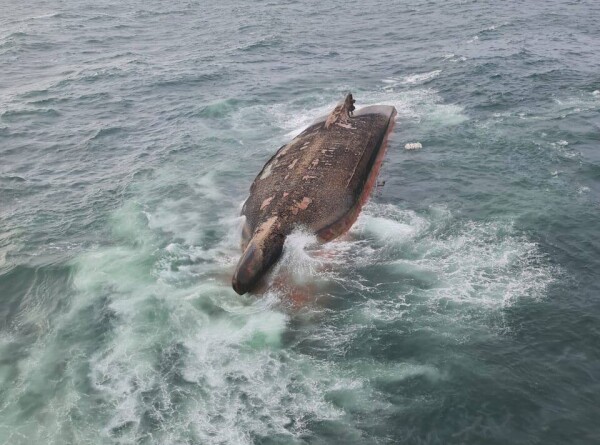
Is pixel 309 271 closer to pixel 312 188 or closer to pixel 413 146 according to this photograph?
pixel 312 188

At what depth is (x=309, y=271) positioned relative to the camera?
79.9 ft

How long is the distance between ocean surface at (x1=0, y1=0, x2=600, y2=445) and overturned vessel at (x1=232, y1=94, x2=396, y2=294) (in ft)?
3.32

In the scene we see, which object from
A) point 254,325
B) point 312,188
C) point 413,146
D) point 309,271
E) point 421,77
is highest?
point 312,188

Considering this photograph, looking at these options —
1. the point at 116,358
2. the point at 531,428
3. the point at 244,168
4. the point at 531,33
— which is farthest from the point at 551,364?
the point at 531,33

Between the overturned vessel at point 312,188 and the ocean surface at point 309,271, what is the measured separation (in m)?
1.01

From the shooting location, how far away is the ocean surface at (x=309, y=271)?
18109 mm

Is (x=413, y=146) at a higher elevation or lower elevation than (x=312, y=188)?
lower

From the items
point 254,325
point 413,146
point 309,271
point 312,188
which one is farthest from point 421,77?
point 254,325

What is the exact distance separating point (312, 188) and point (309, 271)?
237 inches

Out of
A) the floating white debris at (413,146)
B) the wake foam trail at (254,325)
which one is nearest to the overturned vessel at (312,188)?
the wake foam trail at (254,325)

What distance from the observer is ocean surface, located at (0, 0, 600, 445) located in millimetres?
18109

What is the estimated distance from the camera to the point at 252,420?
1759cm

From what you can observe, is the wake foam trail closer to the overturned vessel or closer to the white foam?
the overturned vessel

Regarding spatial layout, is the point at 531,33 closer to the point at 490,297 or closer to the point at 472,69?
the point at 472,69
